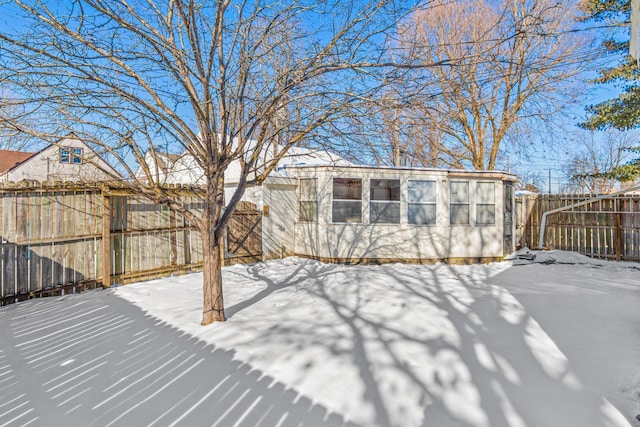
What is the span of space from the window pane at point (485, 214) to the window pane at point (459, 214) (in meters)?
0.32

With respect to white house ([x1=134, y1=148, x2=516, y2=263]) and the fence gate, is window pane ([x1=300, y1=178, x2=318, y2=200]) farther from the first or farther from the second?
the fence gate

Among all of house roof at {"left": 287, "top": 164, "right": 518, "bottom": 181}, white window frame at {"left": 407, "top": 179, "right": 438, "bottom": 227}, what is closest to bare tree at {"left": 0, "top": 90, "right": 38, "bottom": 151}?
house roof at {"left": 287, "top": 164, "right": 518, "bottom": 181}

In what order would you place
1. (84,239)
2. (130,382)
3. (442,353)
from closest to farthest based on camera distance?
(130,382) < (442,353) < (84,239)

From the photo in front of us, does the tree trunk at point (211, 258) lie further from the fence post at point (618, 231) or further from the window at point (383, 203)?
the fence post at point (618, 231)

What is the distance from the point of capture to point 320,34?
393cm

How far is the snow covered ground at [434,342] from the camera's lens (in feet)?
7.88

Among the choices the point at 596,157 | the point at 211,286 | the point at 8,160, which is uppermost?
the point at 596,157

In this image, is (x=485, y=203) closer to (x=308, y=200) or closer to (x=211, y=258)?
(x=308, y=200)

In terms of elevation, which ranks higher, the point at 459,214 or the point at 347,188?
the point at 347,188

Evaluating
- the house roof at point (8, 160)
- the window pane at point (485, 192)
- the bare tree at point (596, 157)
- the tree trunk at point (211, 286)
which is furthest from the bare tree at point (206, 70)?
the bare tree at point (596, 157)

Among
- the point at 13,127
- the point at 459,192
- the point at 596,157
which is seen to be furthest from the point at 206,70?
the point at 596,157

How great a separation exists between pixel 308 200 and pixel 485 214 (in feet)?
15.5

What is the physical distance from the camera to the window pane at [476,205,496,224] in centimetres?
905

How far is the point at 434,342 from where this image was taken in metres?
3.45
